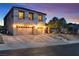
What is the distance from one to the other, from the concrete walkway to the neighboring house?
0.27 ft

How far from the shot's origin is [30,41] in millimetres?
3971

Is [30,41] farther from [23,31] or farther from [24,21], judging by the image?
[24,21]

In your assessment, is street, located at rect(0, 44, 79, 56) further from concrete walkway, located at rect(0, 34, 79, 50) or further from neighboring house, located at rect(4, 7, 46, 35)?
neighboring house, located at rect(4, 7, 46, 35)

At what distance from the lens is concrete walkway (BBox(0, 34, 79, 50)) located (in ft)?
12.8

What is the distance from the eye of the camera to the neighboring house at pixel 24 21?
3924mm

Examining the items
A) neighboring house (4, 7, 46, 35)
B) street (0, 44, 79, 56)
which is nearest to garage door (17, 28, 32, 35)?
neighboring house (4, 7, 46, 35)

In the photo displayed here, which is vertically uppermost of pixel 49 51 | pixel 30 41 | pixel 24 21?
pixel 24 21

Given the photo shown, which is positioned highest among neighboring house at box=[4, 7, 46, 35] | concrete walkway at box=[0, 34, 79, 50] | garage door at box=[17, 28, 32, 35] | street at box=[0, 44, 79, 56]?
neighboring house at box=[4, 7, 46, 35]

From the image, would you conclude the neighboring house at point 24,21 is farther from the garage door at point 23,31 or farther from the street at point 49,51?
the street at point 49,51

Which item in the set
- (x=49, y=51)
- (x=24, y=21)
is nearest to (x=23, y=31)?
(x=24, y=21)

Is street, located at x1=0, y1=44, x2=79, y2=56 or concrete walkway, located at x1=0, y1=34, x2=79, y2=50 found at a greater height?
concrete walkway, located at x1=0, y1=34, x2=79, y2=50

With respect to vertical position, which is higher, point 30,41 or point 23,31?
point 23,31

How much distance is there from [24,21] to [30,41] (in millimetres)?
322

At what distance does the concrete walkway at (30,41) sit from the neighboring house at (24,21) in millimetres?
83
